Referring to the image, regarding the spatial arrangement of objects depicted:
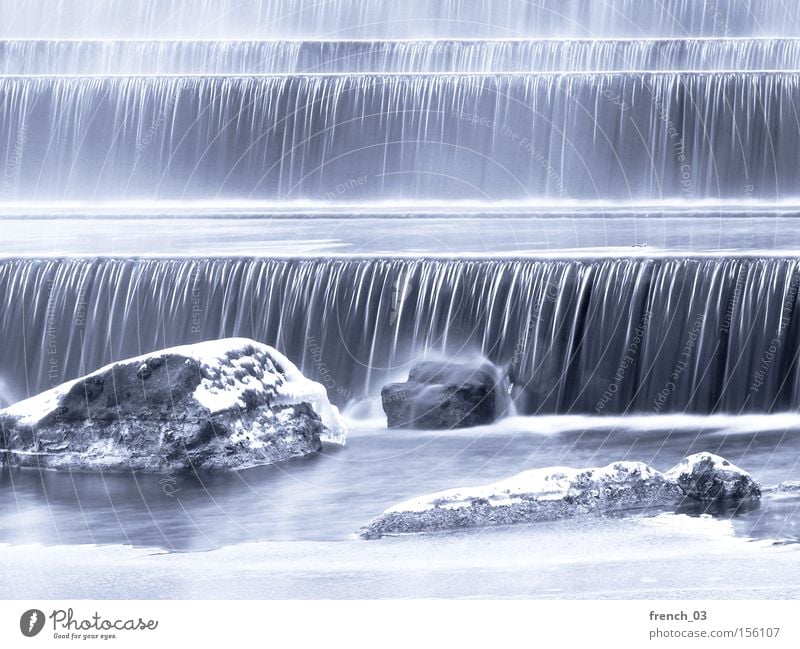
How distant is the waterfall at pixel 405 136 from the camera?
15664 mm

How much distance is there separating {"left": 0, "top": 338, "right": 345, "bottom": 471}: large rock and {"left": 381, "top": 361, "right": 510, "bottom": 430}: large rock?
0.95 meters

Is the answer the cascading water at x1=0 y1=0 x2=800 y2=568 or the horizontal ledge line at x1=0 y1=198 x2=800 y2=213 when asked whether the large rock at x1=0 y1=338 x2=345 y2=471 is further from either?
the horizontal ledge line at x1=0 y1=198 x2=800 y2=213

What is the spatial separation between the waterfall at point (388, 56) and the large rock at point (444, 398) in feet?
22.7

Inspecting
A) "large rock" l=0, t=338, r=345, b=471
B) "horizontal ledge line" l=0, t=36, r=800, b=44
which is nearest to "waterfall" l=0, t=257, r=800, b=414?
"large rock" l=0, t=338, r=345, b=471

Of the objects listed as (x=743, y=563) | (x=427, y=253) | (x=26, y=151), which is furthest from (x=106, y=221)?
(x=743, y=563)

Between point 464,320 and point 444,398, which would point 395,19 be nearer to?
point 464,320

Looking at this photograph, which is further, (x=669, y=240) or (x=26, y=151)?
(x=26, y=151)

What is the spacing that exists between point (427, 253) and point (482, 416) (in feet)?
5.92

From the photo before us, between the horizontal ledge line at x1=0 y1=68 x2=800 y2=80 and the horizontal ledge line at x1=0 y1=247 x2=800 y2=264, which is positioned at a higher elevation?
the horizontal ledge line at x1=0 y1=68 x2=800 y2=80

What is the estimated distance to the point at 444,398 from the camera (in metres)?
10.8

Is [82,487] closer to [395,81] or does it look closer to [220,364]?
[220,364]

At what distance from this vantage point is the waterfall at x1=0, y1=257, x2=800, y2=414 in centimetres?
1112

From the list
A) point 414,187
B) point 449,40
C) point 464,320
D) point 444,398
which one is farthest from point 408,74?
point 444,398

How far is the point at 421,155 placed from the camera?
16594 mm
